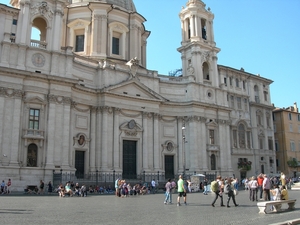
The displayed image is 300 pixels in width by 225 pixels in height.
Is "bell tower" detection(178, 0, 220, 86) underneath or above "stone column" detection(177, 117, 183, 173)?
above

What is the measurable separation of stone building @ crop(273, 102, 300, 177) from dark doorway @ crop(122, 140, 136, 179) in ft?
89.3

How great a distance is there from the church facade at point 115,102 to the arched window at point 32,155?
9 cm

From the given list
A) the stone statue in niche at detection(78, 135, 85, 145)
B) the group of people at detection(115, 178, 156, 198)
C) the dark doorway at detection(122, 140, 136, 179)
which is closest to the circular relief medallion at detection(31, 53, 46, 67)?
the stone statue in niche at detection(78, 135, 85, 145)

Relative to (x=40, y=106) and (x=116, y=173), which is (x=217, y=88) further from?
(x=40, y=106)

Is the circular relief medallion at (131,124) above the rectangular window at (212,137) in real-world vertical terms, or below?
above

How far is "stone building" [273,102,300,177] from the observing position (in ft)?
170

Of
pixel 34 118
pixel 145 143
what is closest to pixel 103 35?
pixel 145 143

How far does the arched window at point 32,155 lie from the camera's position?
2884cm

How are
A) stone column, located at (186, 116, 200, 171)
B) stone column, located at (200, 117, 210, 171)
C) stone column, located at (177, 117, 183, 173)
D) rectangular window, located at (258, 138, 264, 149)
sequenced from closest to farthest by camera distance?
stone column, located at (186, 116, 200, 171) → stone column, located at (177, 117, 183, 173) → stone column, located at (200, 117, 210, 171) → rectangular window, located at (258, 138, 264, 149)

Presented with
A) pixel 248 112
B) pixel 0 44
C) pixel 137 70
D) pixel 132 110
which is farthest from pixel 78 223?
pixel 248 112

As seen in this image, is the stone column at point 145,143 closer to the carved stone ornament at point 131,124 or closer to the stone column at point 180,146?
the carved stone ornament at point 131,124

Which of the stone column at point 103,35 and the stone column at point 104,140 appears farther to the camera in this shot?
the stone column at point 103,35

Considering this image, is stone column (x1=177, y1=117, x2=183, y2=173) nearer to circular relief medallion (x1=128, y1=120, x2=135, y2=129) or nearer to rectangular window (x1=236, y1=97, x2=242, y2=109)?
circular relief medallion (x1=128, y1=120, x2=135, y2=129)

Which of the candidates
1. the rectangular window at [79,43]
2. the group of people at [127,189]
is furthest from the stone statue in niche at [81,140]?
the rectangular window at [79,43]
